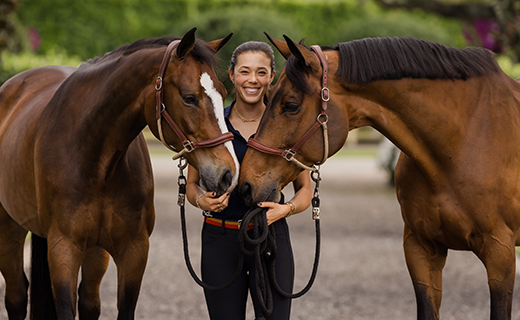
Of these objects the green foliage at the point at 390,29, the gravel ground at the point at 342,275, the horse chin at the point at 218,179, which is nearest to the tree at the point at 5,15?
the gravel ground at the point at 342,275

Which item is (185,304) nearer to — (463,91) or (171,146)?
(171,146)

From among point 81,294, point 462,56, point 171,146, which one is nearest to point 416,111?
point 462,56

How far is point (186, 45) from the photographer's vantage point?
106 inches

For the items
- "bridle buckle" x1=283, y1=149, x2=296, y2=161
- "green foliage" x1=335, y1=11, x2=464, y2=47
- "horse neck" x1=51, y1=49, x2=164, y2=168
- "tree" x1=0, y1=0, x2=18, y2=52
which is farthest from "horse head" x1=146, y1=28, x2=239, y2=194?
"green foliage" x1=335, y1=11, x2=464, y2=47

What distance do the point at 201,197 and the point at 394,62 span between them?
1111mm

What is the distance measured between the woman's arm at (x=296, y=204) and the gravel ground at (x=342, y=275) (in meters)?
1.90

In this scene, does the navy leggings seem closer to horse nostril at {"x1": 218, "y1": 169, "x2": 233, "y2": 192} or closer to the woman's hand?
the woman's hand

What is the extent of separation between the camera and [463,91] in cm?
296

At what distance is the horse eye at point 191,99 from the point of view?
8.77 ft

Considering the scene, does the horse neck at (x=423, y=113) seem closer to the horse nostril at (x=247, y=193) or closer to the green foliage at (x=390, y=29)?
A: the horse nostril at (x=247, y=193)

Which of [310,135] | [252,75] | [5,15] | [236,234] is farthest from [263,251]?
[5,15]

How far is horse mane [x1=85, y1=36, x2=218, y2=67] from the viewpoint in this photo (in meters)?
2.75

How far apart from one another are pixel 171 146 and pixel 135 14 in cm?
1546

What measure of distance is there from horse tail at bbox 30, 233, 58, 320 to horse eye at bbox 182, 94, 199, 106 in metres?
1.69
